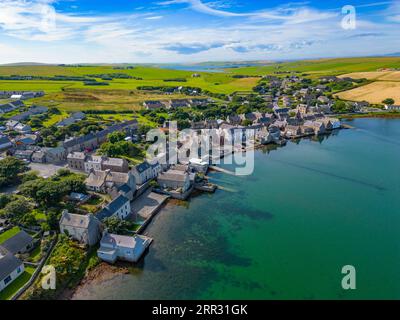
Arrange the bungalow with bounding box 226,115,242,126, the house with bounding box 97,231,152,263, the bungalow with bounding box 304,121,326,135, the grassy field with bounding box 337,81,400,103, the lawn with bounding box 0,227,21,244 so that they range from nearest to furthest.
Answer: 1. the house with bounding box 97,231,152,263
2. the lawn with bounding box 0,227,21,244
3. the bungalow with bounding box 304,121,326,135
4. the bungalow with bounding box 226,115,242,126
5. the grassy field with bounding box 337,81,400,103

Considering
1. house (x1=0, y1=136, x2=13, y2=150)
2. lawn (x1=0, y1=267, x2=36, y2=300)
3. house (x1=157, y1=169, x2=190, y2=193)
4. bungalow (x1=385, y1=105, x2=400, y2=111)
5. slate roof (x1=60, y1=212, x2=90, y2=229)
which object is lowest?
lawn (x1=0, y1=267, x2=36, y2=300)

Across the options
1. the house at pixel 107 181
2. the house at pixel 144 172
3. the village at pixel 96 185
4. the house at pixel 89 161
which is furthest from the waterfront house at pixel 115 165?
the house at pixel 107 181

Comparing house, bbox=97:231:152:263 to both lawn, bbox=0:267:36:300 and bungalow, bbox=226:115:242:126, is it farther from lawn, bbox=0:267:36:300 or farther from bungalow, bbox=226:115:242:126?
bungalow, bbox=226:115:242:126

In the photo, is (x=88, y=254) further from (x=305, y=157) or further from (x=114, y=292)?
(x=305, y=157)

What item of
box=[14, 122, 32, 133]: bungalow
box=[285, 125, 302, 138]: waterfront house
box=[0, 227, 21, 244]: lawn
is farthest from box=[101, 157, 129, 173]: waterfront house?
box=[285, 125, 302, 138]: waterfront house

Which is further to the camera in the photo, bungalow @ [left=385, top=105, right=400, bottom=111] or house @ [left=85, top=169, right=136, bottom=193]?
bungalow @ [left=385, top=105, right=400, bottom=111]

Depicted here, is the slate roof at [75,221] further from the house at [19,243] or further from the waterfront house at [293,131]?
the waterfront house at [293,131]

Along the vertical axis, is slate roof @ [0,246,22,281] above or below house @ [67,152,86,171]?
below

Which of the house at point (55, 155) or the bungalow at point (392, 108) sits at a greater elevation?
the bungalow at point (392, 108)
